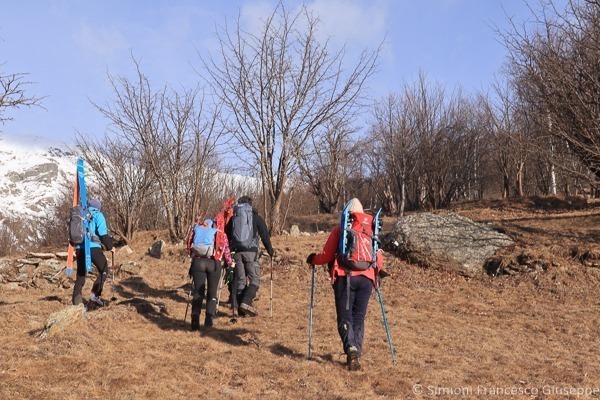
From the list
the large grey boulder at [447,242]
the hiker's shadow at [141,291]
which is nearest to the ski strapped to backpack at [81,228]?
the hiker's shadow at [141,291]

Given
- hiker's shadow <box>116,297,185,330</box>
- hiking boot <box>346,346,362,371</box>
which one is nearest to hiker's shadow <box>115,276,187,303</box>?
hiker's shadow <box>116,297,185,330</box>

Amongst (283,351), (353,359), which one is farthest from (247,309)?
(353,359)

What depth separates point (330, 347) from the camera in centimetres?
654

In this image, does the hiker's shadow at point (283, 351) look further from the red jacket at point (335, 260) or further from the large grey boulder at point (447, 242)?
the large grey boulder at point (447, 242)

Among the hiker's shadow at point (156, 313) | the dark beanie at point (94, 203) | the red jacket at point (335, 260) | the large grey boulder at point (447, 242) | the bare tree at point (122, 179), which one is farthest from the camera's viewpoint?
the bare tree at point (122, 179)

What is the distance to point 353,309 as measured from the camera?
564cm

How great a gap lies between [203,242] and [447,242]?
287 inches

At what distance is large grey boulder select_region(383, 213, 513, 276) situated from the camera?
1212cm

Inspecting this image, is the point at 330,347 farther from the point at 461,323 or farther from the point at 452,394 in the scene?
the point at 461,323

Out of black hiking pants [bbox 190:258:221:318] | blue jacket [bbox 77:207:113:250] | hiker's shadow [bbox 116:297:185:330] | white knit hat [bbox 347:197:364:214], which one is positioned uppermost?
white knit hat [bbox 347:197:364:214]

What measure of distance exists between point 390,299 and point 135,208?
11.9 metres

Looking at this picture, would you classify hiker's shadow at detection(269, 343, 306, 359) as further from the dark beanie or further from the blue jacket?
the dark beanie

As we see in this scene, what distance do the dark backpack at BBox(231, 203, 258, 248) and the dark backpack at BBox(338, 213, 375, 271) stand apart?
2.87m

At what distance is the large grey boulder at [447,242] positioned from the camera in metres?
12.1
